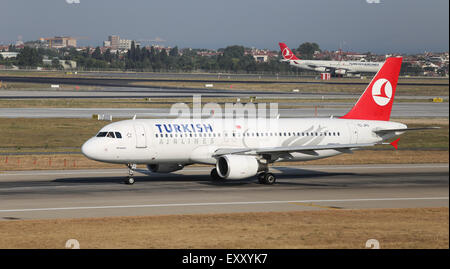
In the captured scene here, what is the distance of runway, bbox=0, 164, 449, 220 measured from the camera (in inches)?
1395

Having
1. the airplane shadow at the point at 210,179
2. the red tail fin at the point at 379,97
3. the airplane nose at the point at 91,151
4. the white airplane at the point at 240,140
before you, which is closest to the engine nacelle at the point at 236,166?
the white airplane at the point at 240,140

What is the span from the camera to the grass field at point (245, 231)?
84.1 ft

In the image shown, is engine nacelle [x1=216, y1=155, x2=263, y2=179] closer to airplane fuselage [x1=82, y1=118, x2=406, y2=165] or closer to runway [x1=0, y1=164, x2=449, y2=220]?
runway [x1=0, y1=164, x2=449, y2=220]

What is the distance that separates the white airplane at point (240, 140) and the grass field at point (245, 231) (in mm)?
11062

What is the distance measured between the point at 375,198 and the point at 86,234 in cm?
1843

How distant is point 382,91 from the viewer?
51.1 metres

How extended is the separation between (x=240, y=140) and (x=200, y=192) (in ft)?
20.7

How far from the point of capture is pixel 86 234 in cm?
2772

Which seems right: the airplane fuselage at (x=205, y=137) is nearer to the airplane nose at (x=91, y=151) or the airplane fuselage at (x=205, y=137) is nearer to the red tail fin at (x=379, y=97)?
the airplane nose at (x=91, y=151)

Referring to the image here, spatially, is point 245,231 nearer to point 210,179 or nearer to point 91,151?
point 91,151

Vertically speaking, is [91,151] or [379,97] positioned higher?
[379,97]

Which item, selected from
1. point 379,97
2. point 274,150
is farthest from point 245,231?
point 379,97

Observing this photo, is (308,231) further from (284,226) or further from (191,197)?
(191,197)
